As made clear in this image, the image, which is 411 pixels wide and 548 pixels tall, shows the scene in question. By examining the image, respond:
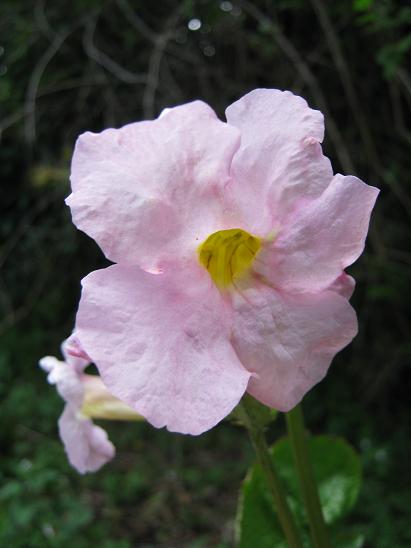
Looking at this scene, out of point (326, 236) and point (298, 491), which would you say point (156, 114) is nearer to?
point (298, 491)

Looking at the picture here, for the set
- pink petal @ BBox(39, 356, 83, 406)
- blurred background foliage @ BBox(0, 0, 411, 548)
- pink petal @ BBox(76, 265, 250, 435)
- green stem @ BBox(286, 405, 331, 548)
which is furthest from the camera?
blurred background foliage @ BBox(0, 0, 411, 548)

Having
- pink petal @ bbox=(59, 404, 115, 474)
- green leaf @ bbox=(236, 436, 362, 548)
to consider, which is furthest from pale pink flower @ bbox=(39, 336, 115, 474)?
green leaf @ bbox=(236, 436, 362, 548)

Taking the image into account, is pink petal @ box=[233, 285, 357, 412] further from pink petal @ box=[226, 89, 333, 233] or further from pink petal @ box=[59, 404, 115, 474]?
pink petal @ box=[59, 404, 115, 474]

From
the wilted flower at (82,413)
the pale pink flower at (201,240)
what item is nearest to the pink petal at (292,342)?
the pale pink flower at (201,240)

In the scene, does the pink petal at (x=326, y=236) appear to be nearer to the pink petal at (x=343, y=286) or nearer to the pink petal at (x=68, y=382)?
the pink petal at (x=343, y=286)

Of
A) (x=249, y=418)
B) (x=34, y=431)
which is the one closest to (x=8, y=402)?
(x=34, y=431)

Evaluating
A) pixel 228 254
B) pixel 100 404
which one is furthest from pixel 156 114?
pixel 228 254
